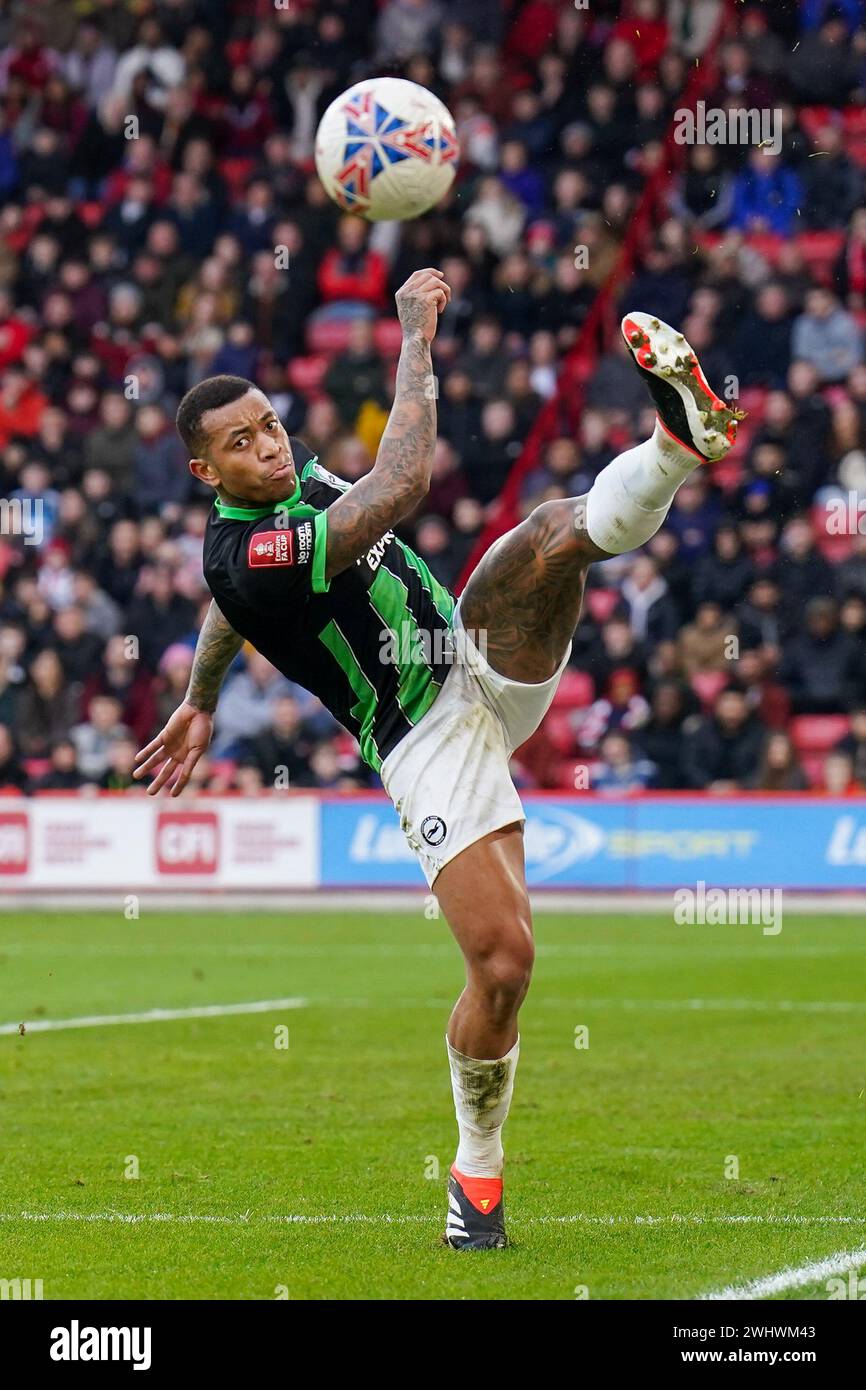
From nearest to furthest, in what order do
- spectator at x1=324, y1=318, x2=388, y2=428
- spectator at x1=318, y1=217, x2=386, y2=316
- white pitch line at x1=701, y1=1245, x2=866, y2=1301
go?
white pitch line at x1=701, y1=1245, x2=866, y2=1301 < spectator at x1=324, y1=318, x2=388, y2=428 < spectator at x1=318, y1=217, x2=386, y2=316

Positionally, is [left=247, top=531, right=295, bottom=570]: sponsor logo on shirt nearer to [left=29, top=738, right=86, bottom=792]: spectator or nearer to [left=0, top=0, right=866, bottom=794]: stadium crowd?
[left=0, top=0, right=866, bottom=794]: stadium crowd

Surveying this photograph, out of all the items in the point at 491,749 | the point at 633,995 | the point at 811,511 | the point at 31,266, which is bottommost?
the point at 633,995

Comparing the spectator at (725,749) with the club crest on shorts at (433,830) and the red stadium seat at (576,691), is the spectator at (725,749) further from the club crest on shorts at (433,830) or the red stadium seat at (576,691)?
the club crest on shorts at (433,830)

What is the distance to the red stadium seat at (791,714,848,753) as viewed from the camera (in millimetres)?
17562

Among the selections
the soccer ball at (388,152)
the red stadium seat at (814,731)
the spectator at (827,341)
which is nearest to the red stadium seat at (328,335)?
the spectator at (827,341)

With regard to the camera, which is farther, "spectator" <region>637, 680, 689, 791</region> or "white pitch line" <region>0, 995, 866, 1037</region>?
"spectator" <region>637, 680, 689, 791</region>

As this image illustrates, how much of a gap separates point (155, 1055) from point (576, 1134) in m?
2.81

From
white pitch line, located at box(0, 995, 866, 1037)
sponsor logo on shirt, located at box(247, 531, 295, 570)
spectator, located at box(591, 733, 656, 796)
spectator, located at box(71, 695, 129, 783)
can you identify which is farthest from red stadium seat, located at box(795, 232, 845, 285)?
sponsor logo on shirt, located at box(247, 531, 295, 570)

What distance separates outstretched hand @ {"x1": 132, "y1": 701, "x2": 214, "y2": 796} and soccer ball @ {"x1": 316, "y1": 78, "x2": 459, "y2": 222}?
1810 millimetres

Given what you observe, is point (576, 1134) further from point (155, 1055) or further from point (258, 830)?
point (258, 830)

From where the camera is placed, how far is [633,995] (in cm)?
1217

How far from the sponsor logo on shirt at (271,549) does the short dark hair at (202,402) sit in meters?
0.44
